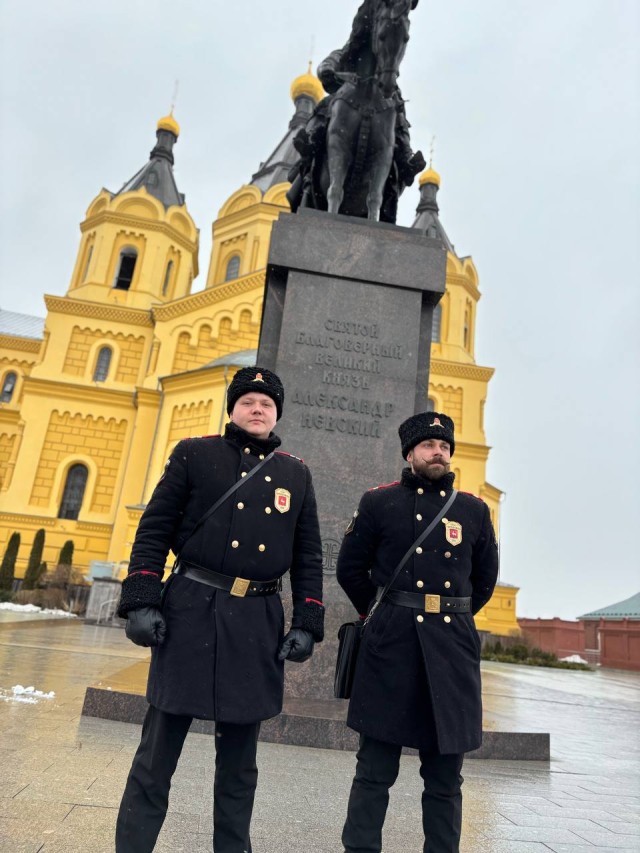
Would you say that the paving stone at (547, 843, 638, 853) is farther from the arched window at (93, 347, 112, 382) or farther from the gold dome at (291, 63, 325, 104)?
the gold dome at (291, 63, 325, 104)

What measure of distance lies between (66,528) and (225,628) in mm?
26213

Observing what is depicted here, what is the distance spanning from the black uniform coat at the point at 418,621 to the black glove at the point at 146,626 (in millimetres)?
769

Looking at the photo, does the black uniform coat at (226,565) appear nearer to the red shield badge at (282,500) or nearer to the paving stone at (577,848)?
the red shield badge at (282,500)

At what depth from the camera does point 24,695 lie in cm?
470

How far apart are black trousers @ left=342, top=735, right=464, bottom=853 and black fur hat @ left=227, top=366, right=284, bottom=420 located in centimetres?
129

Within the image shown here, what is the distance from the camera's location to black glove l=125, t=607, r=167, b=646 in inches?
84.2

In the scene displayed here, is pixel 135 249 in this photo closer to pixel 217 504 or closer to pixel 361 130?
pixel 361 130

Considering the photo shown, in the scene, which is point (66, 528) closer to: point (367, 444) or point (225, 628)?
point (367, 444)

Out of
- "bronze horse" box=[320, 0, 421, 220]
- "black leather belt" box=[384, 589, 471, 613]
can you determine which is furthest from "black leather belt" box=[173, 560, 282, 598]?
"bronze horse" box=[320, 0, 421, 220]

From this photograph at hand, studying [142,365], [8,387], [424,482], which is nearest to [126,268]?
[142,365]

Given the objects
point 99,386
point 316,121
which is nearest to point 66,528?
point 99,386

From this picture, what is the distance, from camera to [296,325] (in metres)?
5.53

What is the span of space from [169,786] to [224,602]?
0.58m

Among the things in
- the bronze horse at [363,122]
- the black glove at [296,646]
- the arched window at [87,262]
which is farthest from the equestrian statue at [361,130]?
the arched window at [87,262]
